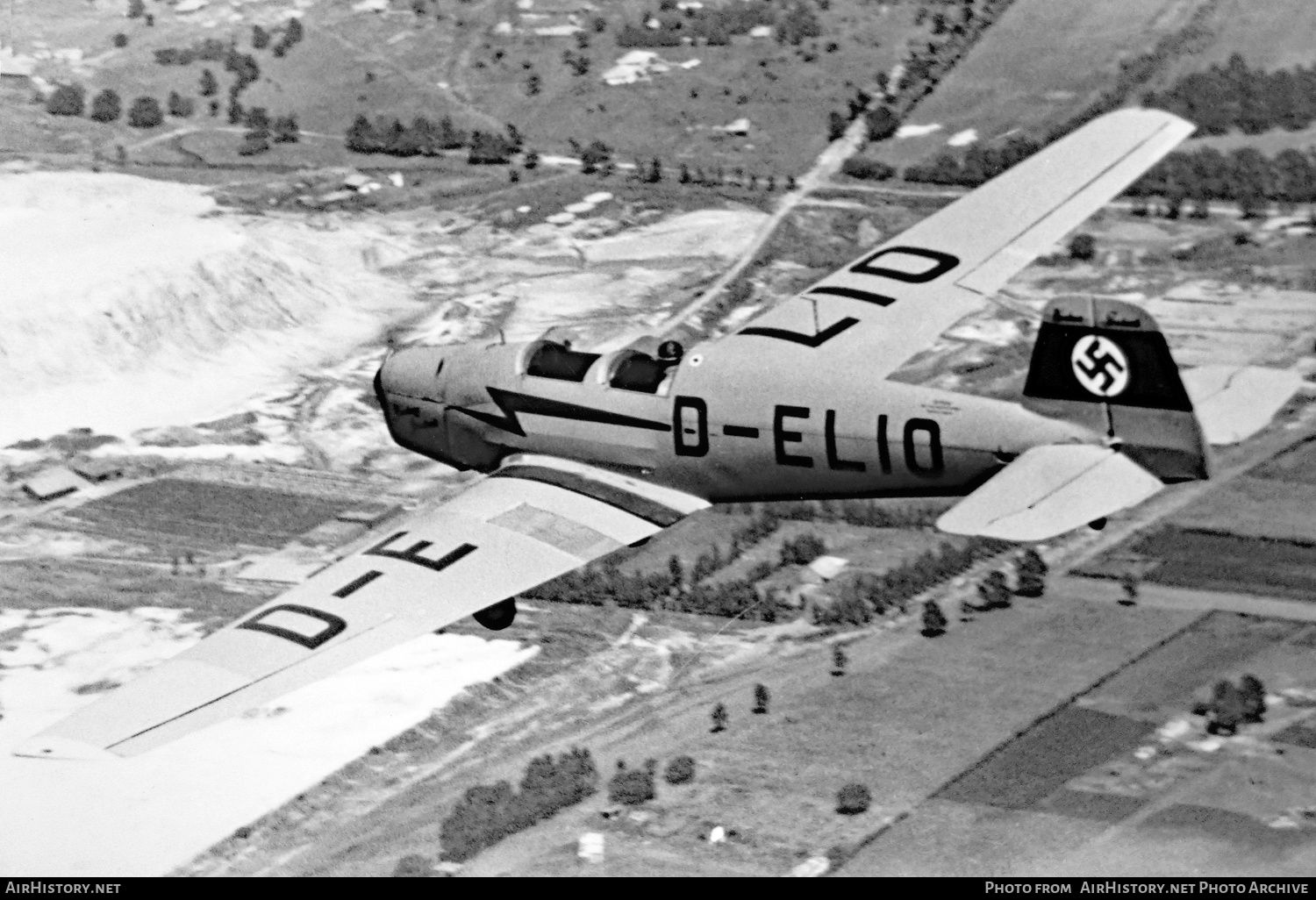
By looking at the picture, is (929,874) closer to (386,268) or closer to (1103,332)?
(1103,332)

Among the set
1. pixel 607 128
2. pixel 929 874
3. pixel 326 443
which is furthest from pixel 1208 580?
pixel 607 128

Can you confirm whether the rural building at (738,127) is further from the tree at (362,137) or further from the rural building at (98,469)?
the rural building at (98,469)

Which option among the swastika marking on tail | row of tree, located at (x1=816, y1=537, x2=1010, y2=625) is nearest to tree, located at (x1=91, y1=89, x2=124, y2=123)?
row of tree, located at (x1=816, y1=537, x2=1010, y2=625)

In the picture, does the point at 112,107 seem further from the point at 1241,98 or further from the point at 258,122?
the point at 1241,98

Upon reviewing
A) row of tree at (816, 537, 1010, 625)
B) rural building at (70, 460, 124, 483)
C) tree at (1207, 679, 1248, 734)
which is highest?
rural building at (70, 460, 124, 483)

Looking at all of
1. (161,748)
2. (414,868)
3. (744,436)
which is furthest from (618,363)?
(161,748)

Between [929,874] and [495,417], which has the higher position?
[495,417]

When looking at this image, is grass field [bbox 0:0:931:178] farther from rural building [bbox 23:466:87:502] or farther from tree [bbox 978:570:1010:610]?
tree [bbox 978:570:1010:610]
